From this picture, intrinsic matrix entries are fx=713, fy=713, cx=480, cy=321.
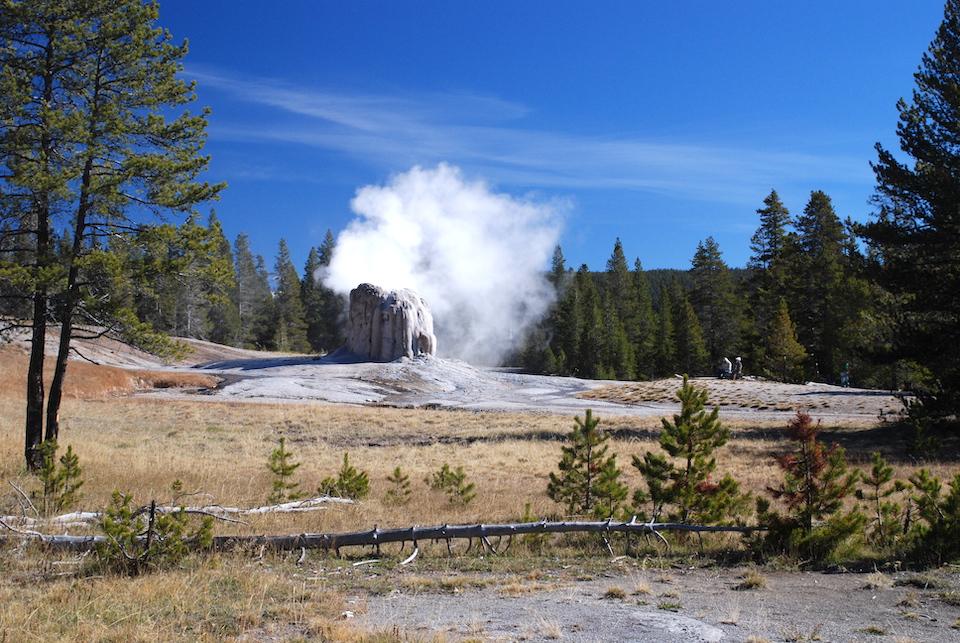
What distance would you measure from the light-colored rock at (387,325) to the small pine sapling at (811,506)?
4139 cm

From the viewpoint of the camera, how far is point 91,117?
12.8 metres

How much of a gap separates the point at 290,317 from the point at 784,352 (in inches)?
2345

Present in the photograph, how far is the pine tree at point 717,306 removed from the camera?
62531 millimetres

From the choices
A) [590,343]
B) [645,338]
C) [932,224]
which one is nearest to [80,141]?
[932,224]

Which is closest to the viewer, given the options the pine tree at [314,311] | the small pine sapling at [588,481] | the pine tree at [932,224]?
the small pine sapling at [588,481]

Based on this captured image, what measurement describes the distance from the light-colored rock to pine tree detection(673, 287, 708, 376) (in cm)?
2441

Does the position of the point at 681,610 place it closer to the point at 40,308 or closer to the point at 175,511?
the point at 175,511

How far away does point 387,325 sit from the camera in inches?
1929

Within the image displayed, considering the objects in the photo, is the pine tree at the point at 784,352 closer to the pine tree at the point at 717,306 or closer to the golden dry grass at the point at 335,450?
the pine tree at the point at 717,306

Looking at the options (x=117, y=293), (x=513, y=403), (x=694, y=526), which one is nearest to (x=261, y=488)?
(x=117, y=293)

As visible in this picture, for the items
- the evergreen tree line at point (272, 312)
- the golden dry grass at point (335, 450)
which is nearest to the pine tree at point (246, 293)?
the evergreen tree line at point (272, 312)

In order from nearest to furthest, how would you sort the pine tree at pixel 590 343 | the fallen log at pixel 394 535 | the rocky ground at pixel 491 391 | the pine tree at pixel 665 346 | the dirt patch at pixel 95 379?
1. the fallen log at pixel 394 535
2. the rocky ground at pixel 491 391
3. the dirt patch at pixel 95 379
4. the pine tree at pixel 665 346
5. the pine tree at pixel 590 343

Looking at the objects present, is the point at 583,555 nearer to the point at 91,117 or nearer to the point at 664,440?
the point at 664,440

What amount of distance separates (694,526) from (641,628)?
368 cm
